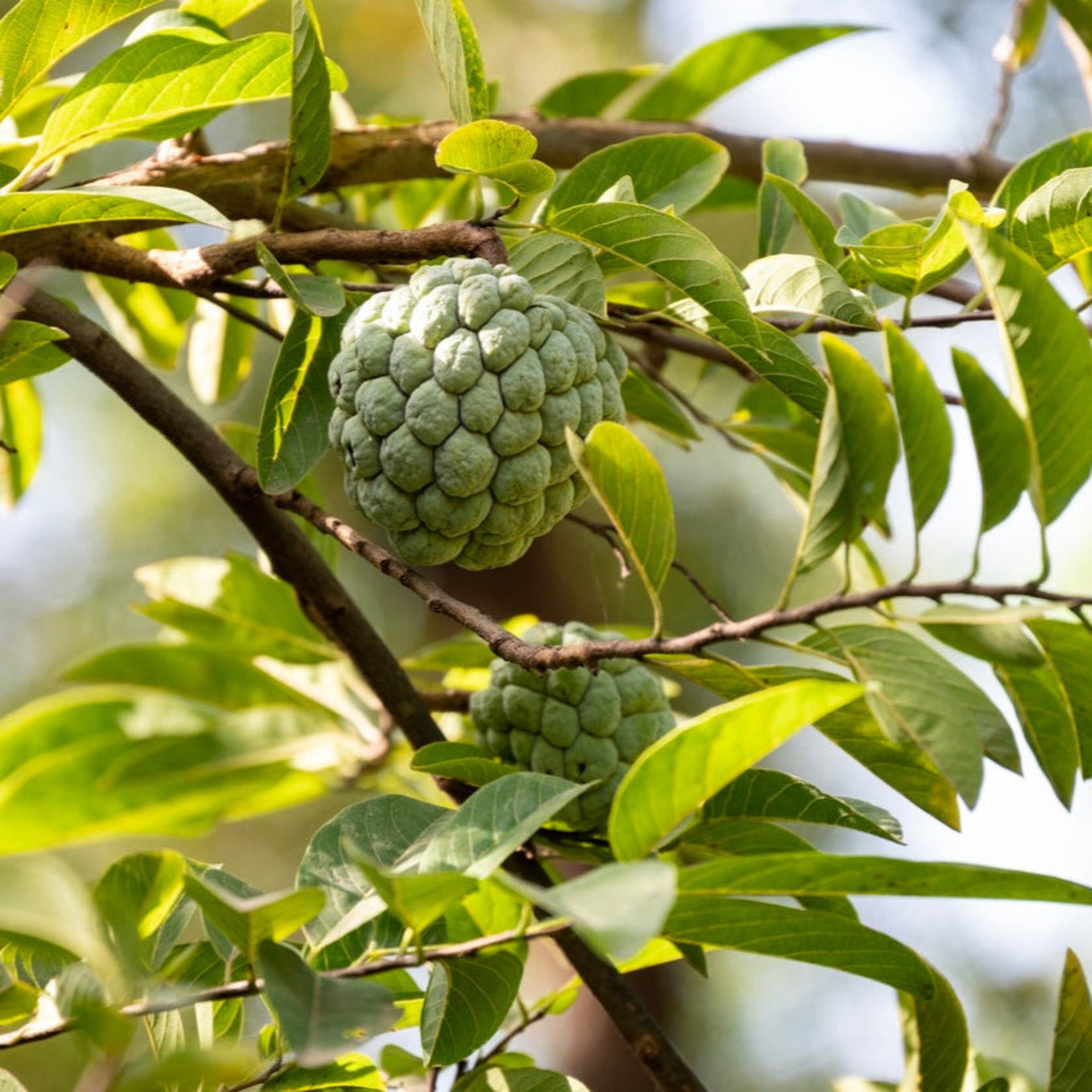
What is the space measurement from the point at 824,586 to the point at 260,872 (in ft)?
9.40

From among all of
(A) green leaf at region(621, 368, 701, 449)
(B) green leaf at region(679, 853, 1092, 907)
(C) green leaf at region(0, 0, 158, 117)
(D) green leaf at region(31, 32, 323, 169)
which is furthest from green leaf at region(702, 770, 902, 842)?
(C) green leaf at region(0, 0, 158, 117)

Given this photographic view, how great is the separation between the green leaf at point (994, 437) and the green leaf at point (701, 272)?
24 cm

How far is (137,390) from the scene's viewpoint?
1.31 meters

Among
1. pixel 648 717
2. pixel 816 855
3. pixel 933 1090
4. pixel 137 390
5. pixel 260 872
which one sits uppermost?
pixel 137 390

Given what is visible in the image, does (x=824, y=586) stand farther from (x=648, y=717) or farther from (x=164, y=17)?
(x=164, y=17)

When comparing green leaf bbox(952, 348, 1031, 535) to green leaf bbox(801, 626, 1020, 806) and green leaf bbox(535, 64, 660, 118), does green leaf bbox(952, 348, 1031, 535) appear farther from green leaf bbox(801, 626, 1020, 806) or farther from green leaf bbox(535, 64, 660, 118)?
green leaf bbox(535, 64, 660, 118)

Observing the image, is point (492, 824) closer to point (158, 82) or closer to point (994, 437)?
point (994, 437)

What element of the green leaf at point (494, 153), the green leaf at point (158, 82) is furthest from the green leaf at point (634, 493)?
the green leaf at point (158, 82)

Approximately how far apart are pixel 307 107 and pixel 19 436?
0.97m

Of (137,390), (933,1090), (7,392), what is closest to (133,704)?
(137,390)

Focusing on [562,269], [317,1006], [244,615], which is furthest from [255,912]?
[244,615]

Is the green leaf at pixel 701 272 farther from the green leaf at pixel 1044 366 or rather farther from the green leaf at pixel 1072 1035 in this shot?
the green leaf at pixel 1072 1035

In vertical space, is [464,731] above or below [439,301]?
below

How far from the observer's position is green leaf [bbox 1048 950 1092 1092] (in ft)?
4.00
